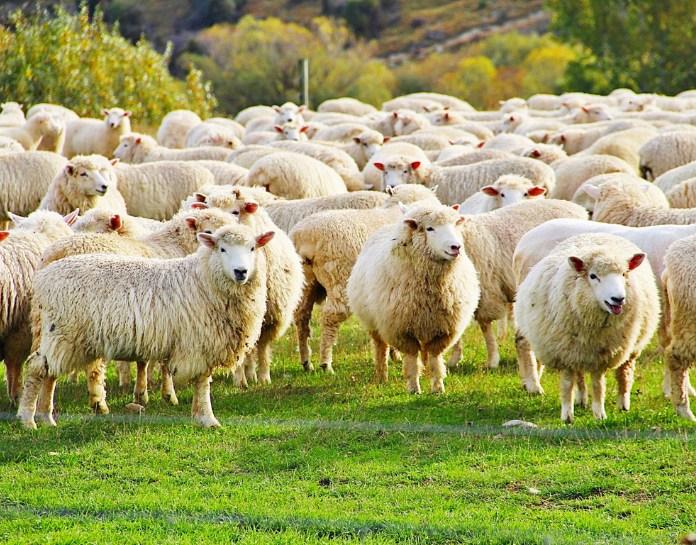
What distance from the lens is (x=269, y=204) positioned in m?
11.5

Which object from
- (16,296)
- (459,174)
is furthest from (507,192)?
(16,296)

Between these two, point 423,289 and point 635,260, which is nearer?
point 635,260

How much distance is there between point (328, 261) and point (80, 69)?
18235 millimetres

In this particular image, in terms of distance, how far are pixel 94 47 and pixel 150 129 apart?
2365 millimetres

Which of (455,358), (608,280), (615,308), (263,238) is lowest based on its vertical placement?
(455,358)

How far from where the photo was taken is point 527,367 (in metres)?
8.93

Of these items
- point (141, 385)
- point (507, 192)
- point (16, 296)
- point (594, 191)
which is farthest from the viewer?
point (507, 192)

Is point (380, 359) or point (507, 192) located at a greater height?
point (507, 192)

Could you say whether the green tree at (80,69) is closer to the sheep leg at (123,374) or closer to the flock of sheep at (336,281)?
the flock of sheep at (336,281)

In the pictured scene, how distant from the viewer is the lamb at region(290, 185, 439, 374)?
32.4ft

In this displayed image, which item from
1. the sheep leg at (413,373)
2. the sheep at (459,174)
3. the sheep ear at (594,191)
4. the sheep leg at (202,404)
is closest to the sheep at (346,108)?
the sheep at (459,174)

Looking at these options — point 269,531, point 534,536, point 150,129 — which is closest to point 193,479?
point 269,531

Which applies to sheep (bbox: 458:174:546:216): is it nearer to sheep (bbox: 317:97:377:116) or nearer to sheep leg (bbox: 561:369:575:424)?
sheep leg (bbox: 561:369:575:424)

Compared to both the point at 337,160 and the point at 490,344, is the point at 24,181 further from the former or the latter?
the point at 490,344
